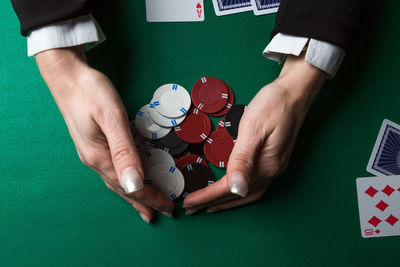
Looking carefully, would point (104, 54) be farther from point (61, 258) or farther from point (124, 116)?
point (61, 258)

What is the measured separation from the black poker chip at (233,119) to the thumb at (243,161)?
0.88ft

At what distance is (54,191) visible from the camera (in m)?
1.48

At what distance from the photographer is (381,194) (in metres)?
1.56

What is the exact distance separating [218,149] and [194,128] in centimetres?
15

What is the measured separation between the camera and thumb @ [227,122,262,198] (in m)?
1.08

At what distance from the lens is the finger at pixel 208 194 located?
1.29 meters

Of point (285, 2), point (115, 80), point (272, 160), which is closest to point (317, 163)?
point (272, 160)

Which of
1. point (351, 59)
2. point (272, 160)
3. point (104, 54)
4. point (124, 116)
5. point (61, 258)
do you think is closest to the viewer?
point (124, 116)

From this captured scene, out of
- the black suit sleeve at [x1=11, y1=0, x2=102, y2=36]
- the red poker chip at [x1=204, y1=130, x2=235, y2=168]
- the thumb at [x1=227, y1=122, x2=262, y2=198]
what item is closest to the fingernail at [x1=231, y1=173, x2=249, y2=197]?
the thumb at [x1=227, y1=122, x2=262, y2=198]

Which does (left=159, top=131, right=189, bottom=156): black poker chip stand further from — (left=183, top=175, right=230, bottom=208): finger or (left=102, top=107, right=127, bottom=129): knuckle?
(left=102, top=107, right=127, bottom=129): knuckle

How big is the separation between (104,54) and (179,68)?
369 millimetres

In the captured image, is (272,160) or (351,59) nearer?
(272,160)

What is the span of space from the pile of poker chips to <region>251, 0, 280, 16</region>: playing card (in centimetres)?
47

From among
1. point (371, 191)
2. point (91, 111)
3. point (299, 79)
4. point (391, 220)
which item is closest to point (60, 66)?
point (91, 111)
